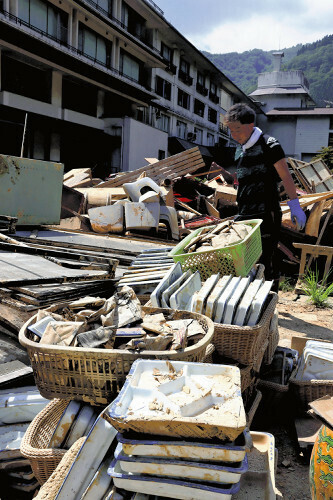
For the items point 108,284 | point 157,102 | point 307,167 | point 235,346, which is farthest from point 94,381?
point 157,102

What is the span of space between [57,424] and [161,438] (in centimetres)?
71

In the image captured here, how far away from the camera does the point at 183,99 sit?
1323 inches

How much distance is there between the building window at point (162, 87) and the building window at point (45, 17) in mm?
9719

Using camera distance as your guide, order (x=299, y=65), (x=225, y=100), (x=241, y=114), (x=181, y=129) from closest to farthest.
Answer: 1. (x=241, y=114)
2. (x=181, y=129)
3. (x=225, y=100)
4. (x=299, y=65)

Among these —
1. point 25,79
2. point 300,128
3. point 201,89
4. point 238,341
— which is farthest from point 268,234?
point 300,128

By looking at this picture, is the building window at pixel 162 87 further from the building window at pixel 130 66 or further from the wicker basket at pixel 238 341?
the wicker basket at pixel 238 341

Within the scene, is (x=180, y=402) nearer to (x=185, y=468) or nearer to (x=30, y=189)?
(x=185, y=468)

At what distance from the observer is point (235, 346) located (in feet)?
8.63

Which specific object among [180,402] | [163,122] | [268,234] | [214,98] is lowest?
[180,402]

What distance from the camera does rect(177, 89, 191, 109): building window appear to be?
3294cm

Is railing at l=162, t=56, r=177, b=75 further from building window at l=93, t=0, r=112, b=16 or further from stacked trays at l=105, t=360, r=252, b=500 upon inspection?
stacked trays at l=105, t=360, r=252, b=500

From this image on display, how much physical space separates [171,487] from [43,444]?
2.74ft

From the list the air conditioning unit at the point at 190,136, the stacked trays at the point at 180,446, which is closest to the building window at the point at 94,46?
the air conditioning unit at the point at 190,136

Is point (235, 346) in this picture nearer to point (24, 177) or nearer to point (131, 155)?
point (24, 177)
